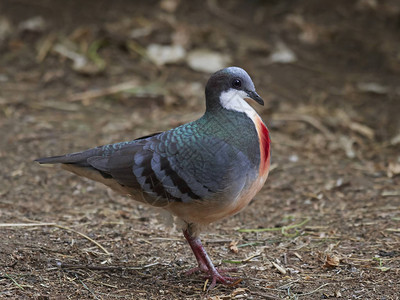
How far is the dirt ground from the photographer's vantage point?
4.03m

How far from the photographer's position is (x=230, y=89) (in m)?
3.97

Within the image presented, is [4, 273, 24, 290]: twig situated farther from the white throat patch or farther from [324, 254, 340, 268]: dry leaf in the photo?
[324, 254, 340, 268]: dry leaf

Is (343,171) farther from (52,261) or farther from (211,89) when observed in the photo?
(52,261)

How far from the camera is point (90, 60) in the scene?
315 inches

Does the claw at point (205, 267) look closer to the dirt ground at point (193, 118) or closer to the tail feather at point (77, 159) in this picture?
the dirt ground at point (193, 118)

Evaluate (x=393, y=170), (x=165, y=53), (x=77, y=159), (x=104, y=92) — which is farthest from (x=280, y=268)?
(x=165, y=53)

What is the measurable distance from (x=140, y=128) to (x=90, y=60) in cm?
177

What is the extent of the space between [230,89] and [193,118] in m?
2.96

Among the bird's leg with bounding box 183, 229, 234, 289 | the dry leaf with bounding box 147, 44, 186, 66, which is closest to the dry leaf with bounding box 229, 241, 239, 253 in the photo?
the bird's leg with bounding box 183, 229, 234, 289

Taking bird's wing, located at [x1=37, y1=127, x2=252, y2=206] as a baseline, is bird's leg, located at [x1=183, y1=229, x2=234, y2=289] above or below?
below

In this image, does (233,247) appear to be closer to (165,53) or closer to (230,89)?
(230,89)

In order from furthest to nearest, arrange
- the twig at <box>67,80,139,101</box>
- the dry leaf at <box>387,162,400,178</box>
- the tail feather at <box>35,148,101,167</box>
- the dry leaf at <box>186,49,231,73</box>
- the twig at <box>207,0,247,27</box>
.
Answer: the twig at <box>207,0,247,27</box>, the dry leaf at <box>186,49,231,73</box>, the twig at <box>67,80,139,101</box>, the dry leaf at <box>387,162,400,178</box>, the tail feather at <box>35,148,101,167</box>

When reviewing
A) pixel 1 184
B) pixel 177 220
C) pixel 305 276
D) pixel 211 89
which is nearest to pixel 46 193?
pixel 1 184

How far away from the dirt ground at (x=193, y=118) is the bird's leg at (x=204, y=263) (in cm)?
6
